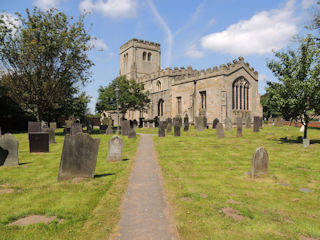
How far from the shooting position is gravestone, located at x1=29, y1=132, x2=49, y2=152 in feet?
38.9

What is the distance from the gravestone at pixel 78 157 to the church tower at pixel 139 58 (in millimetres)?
53074

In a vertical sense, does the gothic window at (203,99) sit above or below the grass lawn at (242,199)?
above

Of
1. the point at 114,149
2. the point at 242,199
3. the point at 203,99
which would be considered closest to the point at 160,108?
the point at 203,99

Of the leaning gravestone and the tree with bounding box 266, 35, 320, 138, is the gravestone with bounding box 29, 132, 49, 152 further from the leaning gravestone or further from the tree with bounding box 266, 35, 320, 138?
the tree with bounding box 266, 35, 320, 138

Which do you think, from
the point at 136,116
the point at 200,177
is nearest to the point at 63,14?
the point at 200,177

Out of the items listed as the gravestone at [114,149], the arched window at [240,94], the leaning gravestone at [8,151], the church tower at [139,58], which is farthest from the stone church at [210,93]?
the leaning gravestone at [8,151]

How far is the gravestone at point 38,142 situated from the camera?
11.9 m

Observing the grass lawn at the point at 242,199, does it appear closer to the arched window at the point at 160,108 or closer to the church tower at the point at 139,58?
the arched window at the point at 160,108

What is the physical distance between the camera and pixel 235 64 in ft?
113

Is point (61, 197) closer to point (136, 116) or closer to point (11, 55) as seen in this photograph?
point (11, 55)

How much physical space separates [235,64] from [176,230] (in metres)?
34.3

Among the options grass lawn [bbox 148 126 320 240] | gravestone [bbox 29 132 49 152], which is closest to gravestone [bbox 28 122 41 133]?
gravestone [bbox 29 132 49 152]

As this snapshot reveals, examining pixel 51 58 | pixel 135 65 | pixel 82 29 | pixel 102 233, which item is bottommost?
pixel 102 233

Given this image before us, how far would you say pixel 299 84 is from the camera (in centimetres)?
1404
